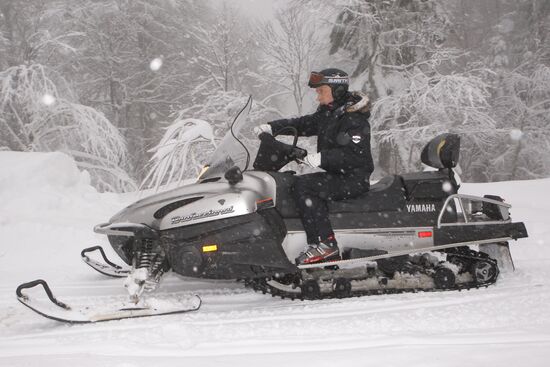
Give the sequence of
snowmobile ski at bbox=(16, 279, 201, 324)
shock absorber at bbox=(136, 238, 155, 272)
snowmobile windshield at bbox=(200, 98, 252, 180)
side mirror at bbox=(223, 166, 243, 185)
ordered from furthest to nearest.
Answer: snowmobile windshield at bbox=(200, 98, 252, 180)
side mirror at bbox=(223, 166, 243, 185)
shock absorber at bbox=(136, 238, 155, 272)
snowmobile ski at bbox=(16, 279, 201, 324)

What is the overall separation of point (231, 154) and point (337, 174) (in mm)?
930

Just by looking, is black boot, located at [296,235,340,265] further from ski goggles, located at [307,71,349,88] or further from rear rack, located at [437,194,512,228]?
ski goggles, located at [307,71,349,88]

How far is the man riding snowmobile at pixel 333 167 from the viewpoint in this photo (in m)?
3.90

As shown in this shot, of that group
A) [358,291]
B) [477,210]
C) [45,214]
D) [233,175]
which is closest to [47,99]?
[45,214]

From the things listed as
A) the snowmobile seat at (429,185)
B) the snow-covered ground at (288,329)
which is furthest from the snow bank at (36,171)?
the snowmobile seat at (429,185)

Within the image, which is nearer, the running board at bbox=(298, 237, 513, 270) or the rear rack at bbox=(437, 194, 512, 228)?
the running board at bbox=(298, 237, 513, 270)

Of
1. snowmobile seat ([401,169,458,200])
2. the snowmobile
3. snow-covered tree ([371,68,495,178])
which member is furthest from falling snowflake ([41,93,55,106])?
snowmobile seat ([401,169,458,200])

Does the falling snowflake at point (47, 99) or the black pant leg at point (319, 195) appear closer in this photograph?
the black pant leg at point (319, 195)

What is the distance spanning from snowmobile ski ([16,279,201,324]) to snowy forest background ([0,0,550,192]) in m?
1.72

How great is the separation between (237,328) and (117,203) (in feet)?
17.0

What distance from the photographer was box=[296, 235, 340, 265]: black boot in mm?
3881

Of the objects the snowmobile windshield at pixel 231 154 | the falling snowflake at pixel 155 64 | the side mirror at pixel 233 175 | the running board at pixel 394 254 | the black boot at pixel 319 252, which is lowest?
the running board at pixel 394 254

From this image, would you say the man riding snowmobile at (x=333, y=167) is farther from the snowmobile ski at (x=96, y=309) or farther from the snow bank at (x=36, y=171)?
the snow bank at (x=36, y=171)

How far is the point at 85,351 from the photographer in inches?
112
